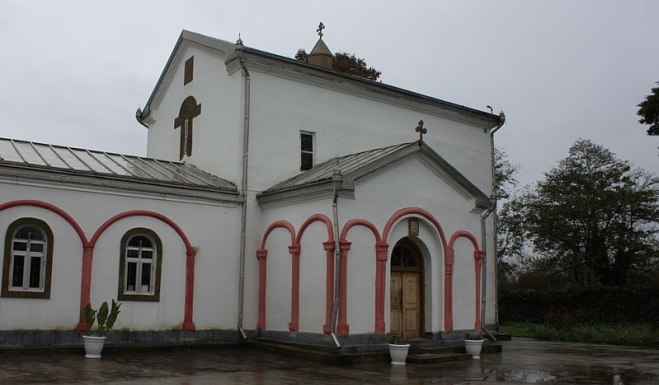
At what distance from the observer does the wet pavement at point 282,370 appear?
12047mm

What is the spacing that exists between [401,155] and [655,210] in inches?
1102

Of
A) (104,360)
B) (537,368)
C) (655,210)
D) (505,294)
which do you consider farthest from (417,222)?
(655,210)

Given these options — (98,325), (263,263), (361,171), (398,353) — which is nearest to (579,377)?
(398,353)

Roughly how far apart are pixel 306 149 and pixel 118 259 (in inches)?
261

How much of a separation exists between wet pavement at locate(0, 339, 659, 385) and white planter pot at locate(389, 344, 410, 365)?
0.21 metres

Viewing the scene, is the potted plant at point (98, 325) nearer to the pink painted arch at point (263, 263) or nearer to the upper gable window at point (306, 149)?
the pink painted arch at point (263, 263)

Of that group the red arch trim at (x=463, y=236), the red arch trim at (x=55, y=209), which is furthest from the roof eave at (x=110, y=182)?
the red arch trim at (x=463, y=236)

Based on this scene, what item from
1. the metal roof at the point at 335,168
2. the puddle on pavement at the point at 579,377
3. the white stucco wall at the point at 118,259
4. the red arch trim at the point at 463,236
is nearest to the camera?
the puddle on pavement at the point at 579,377

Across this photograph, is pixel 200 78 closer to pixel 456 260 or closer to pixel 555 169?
pixel 456 260

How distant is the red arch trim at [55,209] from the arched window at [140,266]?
1042 millimetres

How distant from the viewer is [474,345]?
16844 millimetres

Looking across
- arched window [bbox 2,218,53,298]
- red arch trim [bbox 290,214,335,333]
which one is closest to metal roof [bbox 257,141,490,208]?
red arch trim [bbox 290,214,335,333]

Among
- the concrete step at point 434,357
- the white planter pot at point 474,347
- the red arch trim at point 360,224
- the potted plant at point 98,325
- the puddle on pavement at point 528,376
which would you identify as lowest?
the puddle on pavement at point 528,376

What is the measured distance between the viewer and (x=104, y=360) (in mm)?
14672
